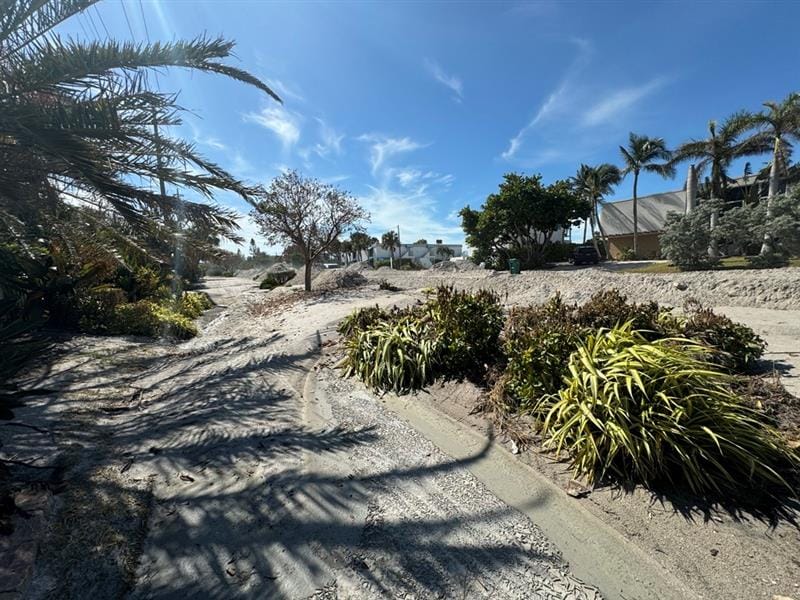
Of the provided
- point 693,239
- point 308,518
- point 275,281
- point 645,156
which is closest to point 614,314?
point 308,518

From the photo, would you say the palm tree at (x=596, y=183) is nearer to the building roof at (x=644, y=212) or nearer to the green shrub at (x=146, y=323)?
the building roof at (x=644, y=212)

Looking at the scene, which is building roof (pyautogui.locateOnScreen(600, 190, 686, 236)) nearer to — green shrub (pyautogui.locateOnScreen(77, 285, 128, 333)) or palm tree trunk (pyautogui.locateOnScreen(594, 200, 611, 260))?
palm tree trunk (pyautogui.locateOnScreen(594, 200, 611, 260))

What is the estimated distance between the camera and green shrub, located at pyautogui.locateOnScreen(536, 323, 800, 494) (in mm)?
2289

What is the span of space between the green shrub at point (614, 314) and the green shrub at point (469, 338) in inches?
41.5

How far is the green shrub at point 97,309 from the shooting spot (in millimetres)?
7926

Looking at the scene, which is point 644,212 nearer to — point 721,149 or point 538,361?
point 721,149

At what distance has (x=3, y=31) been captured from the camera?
319 centimetres

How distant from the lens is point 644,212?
1330 inches

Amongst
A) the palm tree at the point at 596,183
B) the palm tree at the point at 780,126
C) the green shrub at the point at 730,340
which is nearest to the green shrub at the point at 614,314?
the green shrub at the point at 730,340

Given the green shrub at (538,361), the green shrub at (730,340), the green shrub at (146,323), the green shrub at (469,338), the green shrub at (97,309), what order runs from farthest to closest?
the green shrub at (146,323)
the green shrub at (97,309)
the green shrub at (469,338)
the green shrub at (730,340)
the green shrub at (538,361)

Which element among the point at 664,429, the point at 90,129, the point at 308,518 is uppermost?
the point at 90,129

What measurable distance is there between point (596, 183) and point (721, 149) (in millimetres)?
10126

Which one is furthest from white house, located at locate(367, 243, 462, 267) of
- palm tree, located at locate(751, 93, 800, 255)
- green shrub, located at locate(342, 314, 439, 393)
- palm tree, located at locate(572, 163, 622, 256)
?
Answer: green shrub, located at locate(342, 314, 439, 393)

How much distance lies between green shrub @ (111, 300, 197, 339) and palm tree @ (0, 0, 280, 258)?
345cm
